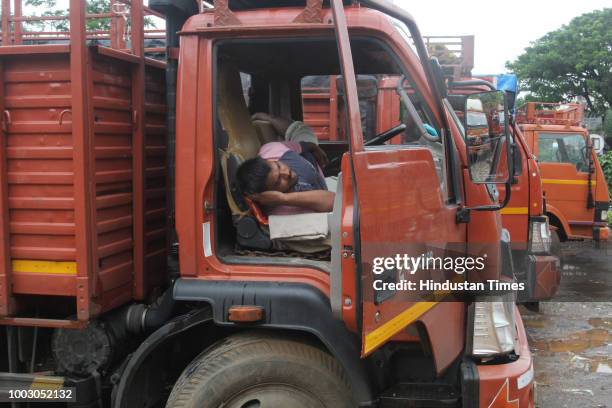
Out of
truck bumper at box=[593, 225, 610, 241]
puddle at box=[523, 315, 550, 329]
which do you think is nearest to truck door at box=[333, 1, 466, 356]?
puddle at box=[523, 315, 550, 329]

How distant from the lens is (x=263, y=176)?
2.86m

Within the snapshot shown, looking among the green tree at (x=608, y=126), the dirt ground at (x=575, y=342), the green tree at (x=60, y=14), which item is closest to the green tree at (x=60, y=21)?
the green tree at (x=60, y=14)

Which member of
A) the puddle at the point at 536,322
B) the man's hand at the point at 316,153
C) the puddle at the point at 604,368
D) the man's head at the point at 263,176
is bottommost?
the puddle at the point at 536,322

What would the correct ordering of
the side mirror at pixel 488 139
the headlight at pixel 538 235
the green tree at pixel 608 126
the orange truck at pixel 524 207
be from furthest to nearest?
the green tree at pixel 608 126 → the headlight at pixel 538 235 → the orange truck at pixel 524 207 → the side mirror at pixel 488 139

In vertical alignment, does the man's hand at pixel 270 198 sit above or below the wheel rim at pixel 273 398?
above

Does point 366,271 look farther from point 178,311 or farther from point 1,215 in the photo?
point 1,215

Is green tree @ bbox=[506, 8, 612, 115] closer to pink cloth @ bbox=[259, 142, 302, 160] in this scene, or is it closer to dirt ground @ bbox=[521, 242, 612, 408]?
dirt ground @ bbox=[521, 242, 612, 408]

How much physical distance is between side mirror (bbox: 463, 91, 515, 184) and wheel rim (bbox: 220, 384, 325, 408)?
1.20m

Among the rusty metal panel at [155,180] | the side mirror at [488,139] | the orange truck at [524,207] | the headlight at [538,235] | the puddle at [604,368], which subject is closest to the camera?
the side mirror at [488,139]

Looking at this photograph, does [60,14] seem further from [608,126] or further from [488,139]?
[608,126]

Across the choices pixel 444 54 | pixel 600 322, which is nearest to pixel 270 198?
pixel 444 54

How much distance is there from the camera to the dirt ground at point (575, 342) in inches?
179

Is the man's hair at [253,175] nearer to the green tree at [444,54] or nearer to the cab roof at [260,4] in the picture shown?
the cab roof at [260,4]

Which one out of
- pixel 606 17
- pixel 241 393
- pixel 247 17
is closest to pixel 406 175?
pixel 247 17
